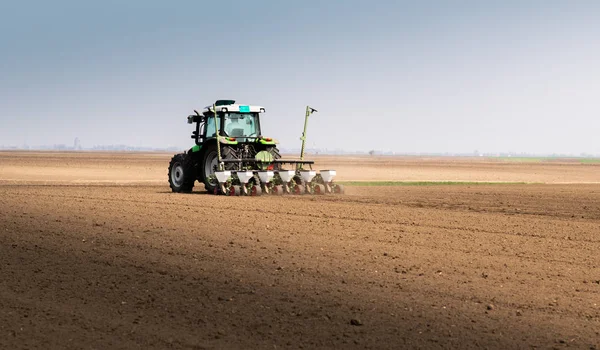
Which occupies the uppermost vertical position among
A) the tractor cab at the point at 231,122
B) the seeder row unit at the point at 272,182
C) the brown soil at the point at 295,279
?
the tractor cab at the point at 231,122

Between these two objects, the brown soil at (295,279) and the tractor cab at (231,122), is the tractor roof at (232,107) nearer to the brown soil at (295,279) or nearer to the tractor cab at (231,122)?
the tractor cab at (231,122)

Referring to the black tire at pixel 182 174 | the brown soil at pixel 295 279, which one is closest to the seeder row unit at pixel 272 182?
the black tire at pixel 182 174

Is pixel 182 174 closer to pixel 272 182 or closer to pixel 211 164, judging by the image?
pixel 211 164

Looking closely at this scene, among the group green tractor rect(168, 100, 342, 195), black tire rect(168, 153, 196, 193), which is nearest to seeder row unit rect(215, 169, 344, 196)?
green tractor rect(168, 100, 342, 195)

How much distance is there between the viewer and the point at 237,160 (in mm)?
23047

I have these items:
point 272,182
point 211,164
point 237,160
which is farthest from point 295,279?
point 211,164

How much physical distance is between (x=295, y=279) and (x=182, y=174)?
1588cm

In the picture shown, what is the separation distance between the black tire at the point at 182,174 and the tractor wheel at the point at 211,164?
678mm

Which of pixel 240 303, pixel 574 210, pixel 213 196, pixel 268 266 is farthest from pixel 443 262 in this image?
pixel 213 196

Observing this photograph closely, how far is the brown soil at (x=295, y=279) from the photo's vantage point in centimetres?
742

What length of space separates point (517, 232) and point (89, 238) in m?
7.83

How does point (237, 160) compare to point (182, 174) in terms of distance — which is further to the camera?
point (182, 174)

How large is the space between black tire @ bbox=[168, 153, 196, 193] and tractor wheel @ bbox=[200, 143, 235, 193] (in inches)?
26.7

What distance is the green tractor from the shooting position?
2328cm
